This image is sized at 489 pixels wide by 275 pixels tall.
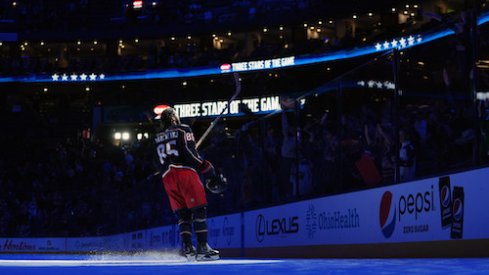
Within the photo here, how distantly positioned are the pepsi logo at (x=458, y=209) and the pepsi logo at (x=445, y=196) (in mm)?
137

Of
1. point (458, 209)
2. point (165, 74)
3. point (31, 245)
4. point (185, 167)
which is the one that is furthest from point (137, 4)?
point (458, 209)

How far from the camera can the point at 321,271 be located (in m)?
4.93

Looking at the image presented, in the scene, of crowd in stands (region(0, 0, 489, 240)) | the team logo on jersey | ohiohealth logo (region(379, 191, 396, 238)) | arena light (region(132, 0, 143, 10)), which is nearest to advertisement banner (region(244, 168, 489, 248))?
ohiohealth logo (region(379, 191, 396, 238))

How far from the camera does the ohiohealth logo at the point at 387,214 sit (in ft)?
28.5

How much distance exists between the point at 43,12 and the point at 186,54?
1002 centimetres

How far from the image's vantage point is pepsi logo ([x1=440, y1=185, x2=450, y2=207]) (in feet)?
24.8

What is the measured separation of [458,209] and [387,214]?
1.52 metres

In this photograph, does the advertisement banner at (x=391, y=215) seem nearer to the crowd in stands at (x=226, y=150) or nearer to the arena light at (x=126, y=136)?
the crowd in stands at (x=226, y=150)

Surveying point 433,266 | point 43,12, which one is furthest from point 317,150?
point 43,12

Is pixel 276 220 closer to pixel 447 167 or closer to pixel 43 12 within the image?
pixel 447 167

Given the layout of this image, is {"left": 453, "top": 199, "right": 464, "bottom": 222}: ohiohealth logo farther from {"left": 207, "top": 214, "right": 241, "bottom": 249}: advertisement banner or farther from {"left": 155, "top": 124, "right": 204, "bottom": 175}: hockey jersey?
{"left": 207, "top": 214, "right": 241, "bottom": 249}: advertisement banner

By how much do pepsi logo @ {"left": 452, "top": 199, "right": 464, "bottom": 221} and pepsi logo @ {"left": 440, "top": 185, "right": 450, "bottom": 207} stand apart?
14cm

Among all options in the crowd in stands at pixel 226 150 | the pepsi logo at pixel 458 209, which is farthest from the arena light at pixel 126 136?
the pepsi logo at pixel 458 209

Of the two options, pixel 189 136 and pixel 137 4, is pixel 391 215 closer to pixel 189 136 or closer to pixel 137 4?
pixel 189 136
